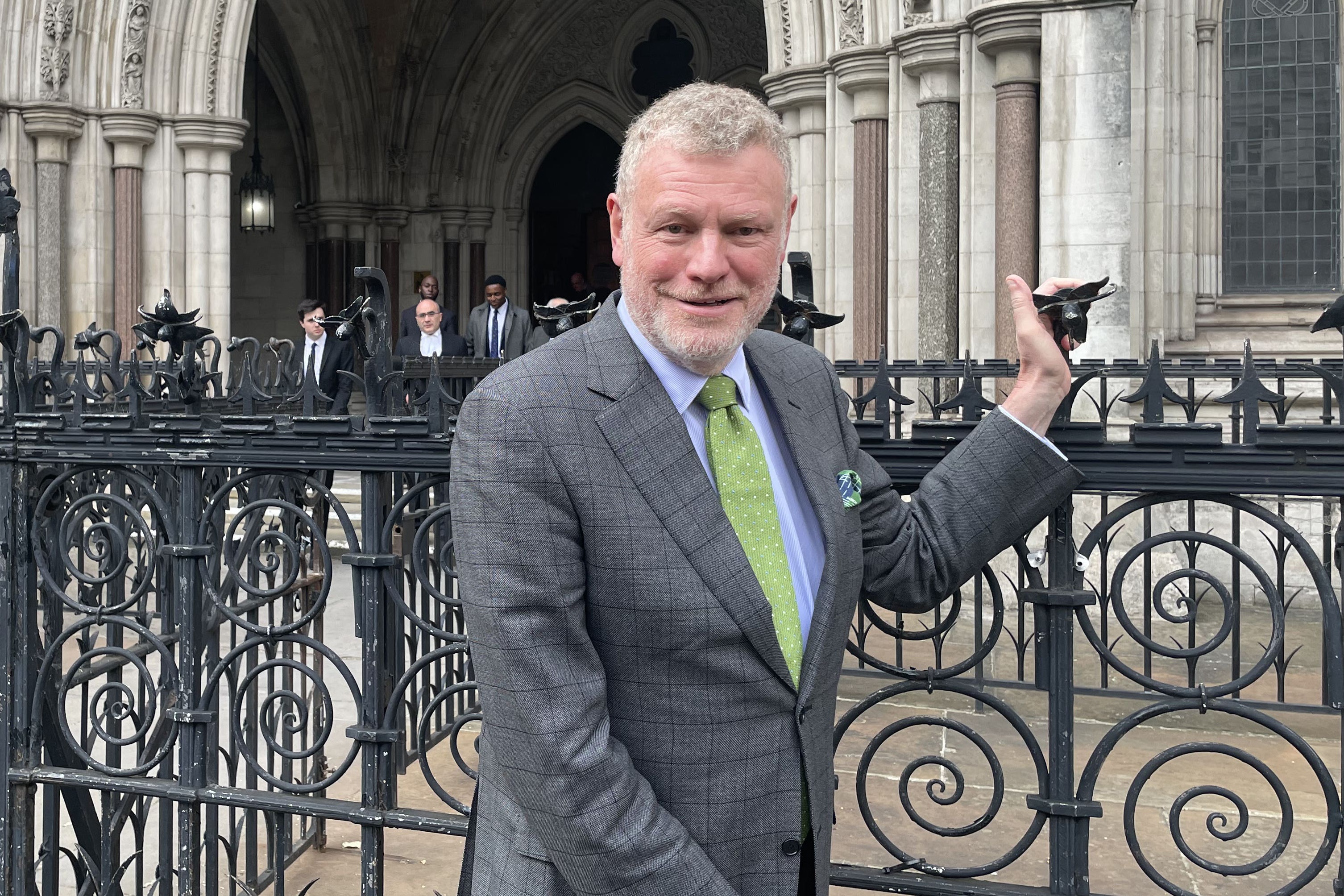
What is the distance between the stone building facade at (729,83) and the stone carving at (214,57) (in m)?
0.02

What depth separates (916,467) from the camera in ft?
7.43

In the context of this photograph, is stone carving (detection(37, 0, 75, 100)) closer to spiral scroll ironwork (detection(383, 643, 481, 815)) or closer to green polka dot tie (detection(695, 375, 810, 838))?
spiral scroll ironwork (detection(383, 643, 481, 815))

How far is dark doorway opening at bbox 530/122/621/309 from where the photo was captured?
20594 mm

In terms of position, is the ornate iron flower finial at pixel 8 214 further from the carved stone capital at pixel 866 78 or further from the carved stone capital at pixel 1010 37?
the carved stone capital at pixel 866 78

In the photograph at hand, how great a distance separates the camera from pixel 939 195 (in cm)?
943

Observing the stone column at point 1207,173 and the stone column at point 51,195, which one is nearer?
the stone column at point 1207,173

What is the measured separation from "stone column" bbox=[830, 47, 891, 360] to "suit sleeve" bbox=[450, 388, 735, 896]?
8.55 metres

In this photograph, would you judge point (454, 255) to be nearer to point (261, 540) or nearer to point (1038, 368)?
point (261, 540)

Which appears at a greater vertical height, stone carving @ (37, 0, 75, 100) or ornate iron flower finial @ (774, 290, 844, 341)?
stone carving @ (37, 0, 75, 100)

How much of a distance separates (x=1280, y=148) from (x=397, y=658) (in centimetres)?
829

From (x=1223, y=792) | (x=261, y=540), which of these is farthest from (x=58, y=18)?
(x=1223, y=792)

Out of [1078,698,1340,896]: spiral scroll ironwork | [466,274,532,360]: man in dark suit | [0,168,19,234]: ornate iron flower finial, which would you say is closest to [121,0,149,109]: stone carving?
[466,274,532,360]: man in dark suit

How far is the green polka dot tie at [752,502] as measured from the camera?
69.2 inches

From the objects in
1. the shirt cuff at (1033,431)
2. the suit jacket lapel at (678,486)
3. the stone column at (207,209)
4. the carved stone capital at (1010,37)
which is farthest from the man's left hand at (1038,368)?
the stone column at (207,209)
